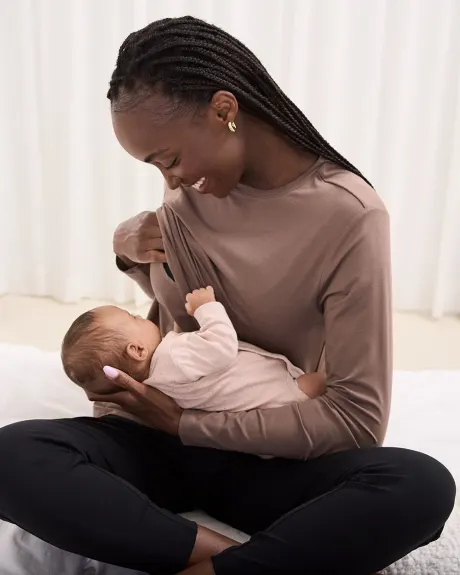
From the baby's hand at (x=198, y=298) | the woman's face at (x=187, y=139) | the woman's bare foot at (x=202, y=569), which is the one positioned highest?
the woman's face at (x=187, y=139)

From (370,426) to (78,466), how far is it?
1.55 feet

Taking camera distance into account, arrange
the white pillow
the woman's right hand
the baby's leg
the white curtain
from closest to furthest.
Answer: the baby's leg
the woman's right hand
the white pillow
the white curtain

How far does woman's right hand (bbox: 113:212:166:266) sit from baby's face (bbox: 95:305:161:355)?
149mm

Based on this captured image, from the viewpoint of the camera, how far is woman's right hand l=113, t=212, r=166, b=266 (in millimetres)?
1463

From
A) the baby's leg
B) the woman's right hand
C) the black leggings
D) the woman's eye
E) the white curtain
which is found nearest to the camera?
the black leggings

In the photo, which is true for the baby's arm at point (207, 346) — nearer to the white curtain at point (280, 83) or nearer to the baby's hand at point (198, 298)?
the baby's hand at point (198, 298)

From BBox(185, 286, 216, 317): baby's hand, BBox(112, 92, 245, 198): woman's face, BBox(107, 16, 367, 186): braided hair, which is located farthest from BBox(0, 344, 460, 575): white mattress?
BBox(107, 16, 367, 186): braided hair

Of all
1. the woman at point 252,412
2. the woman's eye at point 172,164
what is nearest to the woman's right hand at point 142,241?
the woman at point 252,412

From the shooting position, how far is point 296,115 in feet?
4.15

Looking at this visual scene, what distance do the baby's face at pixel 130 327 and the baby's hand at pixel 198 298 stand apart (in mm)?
79

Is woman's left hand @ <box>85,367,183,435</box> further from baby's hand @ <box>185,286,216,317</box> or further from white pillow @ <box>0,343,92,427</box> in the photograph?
white pillow @ <box>0,343,92,427</box>

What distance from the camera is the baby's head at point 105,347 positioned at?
1290 mm

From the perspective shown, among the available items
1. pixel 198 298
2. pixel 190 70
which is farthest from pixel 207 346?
pixel 190 70

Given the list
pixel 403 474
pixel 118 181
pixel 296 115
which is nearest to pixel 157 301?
pixel 296 115
